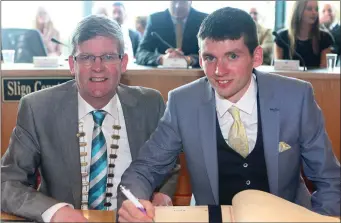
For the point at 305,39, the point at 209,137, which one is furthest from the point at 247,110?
the point at 305,39

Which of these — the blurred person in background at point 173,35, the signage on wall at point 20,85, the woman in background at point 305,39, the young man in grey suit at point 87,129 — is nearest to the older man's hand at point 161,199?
the young man in grey suit at point 87,129

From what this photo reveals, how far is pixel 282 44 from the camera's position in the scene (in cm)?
366

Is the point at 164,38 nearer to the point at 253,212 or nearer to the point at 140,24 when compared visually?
the point at 140,24

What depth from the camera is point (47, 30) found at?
490 cm

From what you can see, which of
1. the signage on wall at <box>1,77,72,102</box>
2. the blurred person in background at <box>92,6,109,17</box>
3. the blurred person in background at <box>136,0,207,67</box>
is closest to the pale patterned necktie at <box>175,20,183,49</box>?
the blurred person in background at <box>136,0,207,67</box>

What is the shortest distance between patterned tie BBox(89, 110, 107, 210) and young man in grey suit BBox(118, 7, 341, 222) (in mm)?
164

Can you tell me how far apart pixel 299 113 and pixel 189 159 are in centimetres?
32

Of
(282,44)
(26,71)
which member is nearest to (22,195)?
(26,71)

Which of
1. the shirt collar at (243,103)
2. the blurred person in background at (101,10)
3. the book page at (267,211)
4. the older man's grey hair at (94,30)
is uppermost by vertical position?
the blurred person in background at (101,10)

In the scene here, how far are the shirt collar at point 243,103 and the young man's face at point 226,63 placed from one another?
0.35 ft

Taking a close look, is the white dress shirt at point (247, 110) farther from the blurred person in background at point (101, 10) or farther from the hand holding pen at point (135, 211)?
the blurred person in background at point (101, 10)

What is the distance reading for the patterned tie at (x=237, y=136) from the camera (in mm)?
1432

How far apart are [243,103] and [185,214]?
19.7 inches

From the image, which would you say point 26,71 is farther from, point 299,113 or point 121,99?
point 299,113
